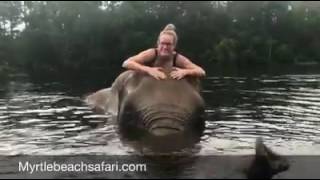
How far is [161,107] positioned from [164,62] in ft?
5.49

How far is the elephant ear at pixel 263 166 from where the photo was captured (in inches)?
386

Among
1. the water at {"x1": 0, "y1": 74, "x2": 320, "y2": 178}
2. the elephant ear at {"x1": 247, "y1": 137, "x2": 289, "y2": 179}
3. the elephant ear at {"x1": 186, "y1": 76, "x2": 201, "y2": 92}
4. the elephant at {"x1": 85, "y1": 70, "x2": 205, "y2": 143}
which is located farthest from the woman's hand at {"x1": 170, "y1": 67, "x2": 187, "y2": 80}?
the elephant ear at {"x1": 247, "y1": 137, "x2": 289, "y2": 179}

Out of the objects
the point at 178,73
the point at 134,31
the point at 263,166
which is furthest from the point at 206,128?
the point at 134,31

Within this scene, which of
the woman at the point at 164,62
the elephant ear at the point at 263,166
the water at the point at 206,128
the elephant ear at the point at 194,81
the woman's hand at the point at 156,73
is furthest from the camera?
Result: the elephant ear at the point at 194,81

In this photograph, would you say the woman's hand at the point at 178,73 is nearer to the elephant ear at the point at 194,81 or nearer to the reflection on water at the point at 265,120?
the elephant ear at the point at 194,81

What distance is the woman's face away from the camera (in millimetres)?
14970

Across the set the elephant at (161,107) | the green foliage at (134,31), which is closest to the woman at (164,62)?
the elephant at (161,107)

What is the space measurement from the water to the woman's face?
2303mm

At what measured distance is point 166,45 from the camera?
49.7ft

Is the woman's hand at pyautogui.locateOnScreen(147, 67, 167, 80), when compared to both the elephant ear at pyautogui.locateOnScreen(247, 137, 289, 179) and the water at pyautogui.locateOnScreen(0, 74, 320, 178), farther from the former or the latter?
the elephant ear at pyautogui.locateOnScreen(247, 137, 289, 179)

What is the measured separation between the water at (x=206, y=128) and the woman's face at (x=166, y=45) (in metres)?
2.30

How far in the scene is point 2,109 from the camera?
2183 centimetres

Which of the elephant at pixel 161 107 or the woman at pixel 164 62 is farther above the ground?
the woman at pixel 164 62

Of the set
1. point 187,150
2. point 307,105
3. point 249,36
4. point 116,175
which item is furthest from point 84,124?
point 249,36
